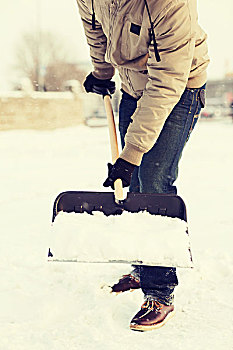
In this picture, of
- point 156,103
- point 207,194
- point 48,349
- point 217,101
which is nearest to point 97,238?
point 48,349

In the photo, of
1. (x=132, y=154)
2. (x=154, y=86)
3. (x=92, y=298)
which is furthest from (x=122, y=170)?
(x=92, y=298)

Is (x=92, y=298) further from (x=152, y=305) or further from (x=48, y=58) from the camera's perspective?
(x=48, y=58)

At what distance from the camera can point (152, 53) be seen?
5.88ft

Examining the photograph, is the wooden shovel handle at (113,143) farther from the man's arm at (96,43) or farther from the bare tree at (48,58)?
the bare tree at (48,58)

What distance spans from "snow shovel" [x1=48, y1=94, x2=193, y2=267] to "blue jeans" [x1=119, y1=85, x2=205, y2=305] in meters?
0.12

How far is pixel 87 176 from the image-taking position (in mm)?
7020

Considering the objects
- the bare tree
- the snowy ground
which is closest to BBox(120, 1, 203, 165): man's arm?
the snowy ground

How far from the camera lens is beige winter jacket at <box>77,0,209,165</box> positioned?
1.72 m

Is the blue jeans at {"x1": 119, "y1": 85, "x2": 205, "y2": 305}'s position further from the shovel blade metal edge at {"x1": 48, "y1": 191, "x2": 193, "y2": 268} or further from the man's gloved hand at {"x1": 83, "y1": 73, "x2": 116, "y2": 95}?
the man's gloved hand at {"x1": 83, "y1": 73, "x2": 116, "y2": 95}

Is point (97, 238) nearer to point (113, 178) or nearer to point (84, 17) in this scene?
point (113, 178)

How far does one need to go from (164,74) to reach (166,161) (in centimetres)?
48

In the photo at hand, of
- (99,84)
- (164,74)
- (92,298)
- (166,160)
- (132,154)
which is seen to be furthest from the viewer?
(99,84)

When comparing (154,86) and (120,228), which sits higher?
(154,86)

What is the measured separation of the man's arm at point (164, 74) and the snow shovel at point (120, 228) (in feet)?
0.78
